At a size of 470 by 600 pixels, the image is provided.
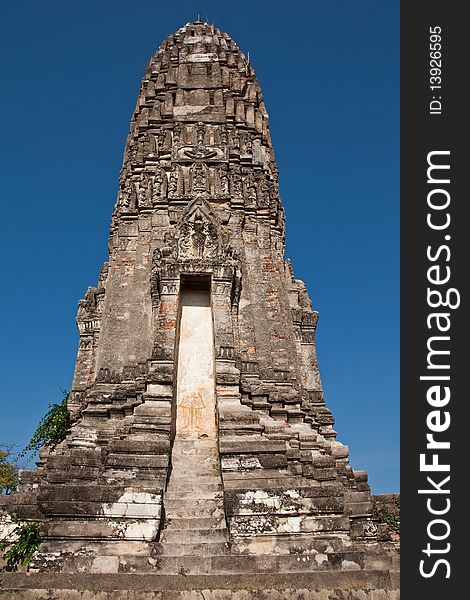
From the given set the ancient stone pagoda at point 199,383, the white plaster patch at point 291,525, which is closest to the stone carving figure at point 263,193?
the ancient stone pagoda at point 199,383

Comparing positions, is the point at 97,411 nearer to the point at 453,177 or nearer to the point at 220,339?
the point at 220,339

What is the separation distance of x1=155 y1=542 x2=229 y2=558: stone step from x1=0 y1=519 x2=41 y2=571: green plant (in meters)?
1.92

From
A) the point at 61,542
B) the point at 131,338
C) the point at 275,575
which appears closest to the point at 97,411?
the point at 131,338

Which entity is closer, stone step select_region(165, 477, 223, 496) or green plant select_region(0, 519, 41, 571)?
green plant select_region(0, 519, 41, 571)

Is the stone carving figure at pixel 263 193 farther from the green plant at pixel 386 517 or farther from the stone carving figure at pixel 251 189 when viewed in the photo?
the green plant at pixel 386 517

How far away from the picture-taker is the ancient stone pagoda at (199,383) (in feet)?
27.2

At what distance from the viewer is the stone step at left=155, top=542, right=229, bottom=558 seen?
27.8 ft

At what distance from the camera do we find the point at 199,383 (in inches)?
492

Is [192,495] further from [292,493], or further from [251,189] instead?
[251,189]

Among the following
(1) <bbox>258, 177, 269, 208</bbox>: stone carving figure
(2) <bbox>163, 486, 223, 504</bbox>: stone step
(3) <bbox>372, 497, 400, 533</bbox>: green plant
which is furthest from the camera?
(1) <bbox>258, 177, 269, 208</bbox>: stone carving figure

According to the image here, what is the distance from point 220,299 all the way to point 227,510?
5.61m

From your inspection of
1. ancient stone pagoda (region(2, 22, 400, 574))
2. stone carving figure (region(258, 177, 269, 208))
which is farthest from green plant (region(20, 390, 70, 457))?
stone carving figure (region(258, 177, 269, 208))

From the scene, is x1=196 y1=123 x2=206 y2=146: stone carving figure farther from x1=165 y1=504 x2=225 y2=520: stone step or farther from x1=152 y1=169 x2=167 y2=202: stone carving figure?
x1=165 y1=504 x2=225 y2=520: stone step

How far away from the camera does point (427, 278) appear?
718 cm
